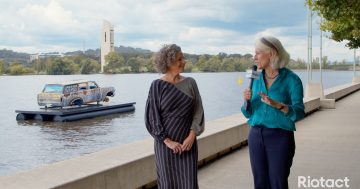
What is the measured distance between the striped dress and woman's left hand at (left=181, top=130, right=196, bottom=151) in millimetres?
28

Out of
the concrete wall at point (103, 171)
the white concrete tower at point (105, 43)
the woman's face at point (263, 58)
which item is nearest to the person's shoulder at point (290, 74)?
the woman's face at point (263, 58)

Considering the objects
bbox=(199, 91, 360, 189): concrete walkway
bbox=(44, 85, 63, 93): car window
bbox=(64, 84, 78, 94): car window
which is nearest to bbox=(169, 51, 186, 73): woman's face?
bbox=(199, 91, 360, 189): concrete walkway

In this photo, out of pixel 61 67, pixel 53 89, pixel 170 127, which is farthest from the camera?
pixel 61 67

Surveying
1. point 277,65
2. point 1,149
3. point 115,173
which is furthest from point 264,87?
point 1,149

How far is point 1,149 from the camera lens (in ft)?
174

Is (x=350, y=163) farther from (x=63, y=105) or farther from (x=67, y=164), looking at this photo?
(x=63, y=105)

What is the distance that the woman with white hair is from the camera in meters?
3.98

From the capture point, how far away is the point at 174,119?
404cm

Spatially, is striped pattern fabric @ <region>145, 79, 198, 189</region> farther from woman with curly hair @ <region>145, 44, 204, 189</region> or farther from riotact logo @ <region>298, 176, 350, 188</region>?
riotact logo @ <region>298, 176, 350, 188</region>

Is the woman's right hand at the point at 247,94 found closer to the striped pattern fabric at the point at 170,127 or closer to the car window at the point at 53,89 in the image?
the striped pattern fabric at the point at 170,127

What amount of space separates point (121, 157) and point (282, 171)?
292 centimetres

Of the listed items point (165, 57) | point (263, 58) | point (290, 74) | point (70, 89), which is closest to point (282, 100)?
point (290, 74)

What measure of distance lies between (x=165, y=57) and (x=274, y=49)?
2.73ft

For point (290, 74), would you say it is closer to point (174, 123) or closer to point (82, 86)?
point (174, 123)
